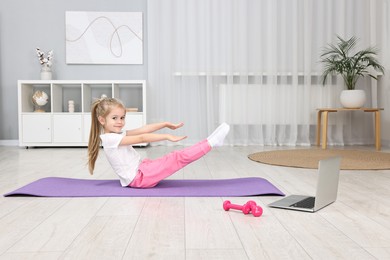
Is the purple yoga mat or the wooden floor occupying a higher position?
the purple yoga mat

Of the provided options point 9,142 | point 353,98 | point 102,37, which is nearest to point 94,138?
point 102,37

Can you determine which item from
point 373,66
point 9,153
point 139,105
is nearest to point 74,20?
point 139,105

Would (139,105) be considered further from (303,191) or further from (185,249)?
(185,249)

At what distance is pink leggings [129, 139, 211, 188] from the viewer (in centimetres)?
202

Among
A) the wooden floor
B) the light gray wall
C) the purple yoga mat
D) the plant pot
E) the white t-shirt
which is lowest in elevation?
the wooden floor

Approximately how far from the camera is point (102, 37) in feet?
15.4

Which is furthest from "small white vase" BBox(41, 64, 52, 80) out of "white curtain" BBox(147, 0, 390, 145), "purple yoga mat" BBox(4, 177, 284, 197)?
"purple yoga mat" BBox(4, 177, 284, 197)

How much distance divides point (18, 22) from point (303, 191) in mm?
3813

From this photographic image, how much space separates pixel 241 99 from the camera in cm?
468

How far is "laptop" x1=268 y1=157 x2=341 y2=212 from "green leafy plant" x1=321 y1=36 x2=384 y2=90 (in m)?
2.82

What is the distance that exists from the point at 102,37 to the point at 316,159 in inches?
104

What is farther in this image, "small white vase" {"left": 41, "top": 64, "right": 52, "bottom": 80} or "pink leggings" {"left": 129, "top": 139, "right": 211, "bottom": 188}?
"small white vase" {"left": 41, "top": 64, "right": 52, "bottom": 80}

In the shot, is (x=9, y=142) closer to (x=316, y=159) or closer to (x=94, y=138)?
(x=94, y=138)

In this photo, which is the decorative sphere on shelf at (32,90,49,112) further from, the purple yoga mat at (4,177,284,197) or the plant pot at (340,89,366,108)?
the plant pot at (340,89,366,108)
